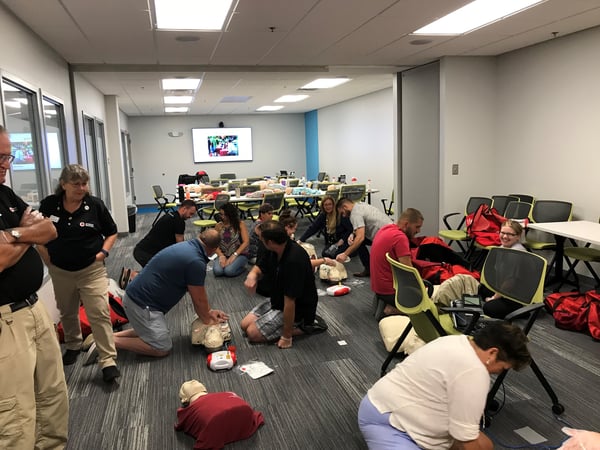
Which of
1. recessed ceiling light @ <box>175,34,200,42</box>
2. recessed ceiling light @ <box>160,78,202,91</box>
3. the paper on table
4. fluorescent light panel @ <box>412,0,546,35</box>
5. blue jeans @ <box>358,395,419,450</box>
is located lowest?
the paper on table

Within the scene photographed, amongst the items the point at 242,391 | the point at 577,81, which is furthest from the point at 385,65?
the point at 242,391

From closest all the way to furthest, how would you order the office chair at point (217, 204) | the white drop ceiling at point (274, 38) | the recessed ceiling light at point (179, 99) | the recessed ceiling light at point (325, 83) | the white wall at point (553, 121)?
the white drop ceiling at point (274, 38)
the white wall at point (553, 121)
the office chair at point (217, 204)
the recessed ceiling light at point (325, 83)
the recessed ceiling light at point (179, 99)

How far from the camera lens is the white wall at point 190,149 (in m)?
14.1

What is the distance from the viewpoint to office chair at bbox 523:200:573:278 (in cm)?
508

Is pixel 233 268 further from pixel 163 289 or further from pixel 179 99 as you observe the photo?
pixel 179 99

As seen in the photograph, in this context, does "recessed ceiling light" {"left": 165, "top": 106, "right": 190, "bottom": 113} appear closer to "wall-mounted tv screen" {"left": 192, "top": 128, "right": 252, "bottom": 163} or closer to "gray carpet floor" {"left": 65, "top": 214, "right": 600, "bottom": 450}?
"wall-mounted tv screen" {"left": 192, "top": 128, "right": 252, "bottom": 163}

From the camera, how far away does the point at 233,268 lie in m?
5.86

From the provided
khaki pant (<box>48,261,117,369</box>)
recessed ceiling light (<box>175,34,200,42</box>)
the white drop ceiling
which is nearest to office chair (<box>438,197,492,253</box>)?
the white drop ceiling

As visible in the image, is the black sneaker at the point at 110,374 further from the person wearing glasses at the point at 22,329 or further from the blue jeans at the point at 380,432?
the blue jeans at the point at 380,432

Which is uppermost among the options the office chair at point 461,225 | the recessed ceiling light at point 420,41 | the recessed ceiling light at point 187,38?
the recessed ceiling light at point 420,41

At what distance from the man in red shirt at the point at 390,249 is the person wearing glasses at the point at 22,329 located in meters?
2.49

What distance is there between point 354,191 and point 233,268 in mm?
3495

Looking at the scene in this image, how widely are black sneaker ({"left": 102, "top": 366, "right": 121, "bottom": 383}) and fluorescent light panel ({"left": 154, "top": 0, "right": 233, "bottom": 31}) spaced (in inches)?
108

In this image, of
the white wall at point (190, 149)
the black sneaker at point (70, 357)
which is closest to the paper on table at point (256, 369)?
the black sneaker at point (70, 357)
